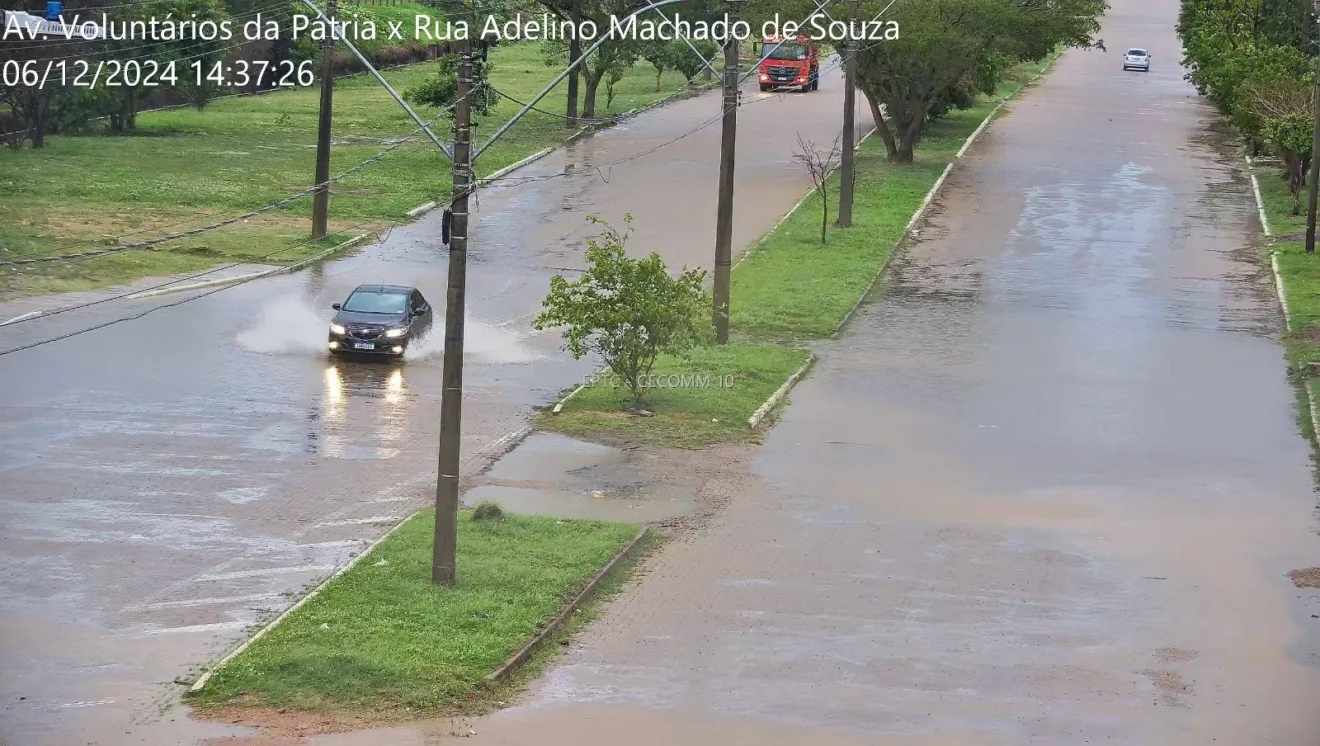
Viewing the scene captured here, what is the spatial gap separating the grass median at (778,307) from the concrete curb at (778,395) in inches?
4.6

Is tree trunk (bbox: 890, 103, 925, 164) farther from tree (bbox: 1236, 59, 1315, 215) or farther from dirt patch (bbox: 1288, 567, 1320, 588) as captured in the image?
dirt patch (bbox: 1288, 567, 1320, 588)

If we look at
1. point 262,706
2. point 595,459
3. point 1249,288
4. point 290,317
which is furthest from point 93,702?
point 1249,288

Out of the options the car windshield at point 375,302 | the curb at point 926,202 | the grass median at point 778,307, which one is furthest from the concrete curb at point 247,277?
the curb at point 926,202

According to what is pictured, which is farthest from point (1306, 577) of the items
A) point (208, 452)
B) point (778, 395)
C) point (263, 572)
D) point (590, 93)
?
point (590, 93)

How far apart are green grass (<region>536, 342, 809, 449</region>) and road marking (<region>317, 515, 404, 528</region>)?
5.49 m

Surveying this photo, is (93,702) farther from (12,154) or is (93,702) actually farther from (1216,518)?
(12,154)

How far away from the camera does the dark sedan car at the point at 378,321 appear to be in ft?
101

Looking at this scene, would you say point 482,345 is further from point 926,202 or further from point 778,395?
point 926,202

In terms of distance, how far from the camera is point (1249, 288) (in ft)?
134

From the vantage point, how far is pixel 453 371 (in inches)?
750

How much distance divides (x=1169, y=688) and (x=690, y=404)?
1290 centimetres

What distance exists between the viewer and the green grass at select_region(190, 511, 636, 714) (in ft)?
52.2

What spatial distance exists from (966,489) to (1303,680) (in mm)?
7628

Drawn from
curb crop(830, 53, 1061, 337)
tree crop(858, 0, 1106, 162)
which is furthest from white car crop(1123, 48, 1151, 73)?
tree crop(858, 0, 1106, 162)
